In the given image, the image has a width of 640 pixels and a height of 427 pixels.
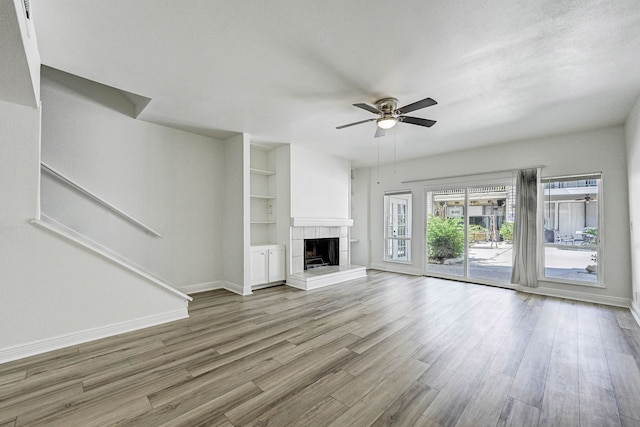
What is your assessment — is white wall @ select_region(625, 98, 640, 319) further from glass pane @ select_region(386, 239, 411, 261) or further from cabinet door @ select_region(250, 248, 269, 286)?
cabinet door @ select_region(250, 248, 269, 286)

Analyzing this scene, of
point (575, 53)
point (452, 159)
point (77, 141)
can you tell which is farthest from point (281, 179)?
point (575, 53)

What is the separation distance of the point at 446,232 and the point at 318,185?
3.10m

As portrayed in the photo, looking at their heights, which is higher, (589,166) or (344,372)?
(589,166)

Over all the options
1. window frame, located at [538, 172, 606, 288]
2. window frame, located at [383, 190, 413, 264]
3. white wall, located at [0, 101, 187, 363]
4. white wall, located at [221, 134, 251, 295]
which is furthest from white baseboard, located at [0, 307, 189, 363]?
window frame, located at [538, 172, 606, 288]

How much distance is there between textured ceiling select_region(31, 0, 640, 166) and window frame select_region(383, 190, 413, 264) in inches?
114

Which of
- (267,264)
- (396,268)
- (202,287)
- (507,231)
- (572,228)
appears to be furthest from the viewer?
(396,268)

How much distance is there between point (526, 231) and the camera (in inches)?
190

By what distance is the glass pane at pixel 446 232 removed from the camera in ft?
19.1

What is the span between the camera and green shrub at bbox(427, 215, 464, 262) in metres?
5.87

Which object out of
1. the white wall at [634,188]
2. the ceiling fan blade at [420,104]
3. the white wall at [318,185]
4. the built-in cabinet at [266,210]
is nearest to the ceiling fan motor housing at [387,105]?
the ceiling fan blade at [420,104]

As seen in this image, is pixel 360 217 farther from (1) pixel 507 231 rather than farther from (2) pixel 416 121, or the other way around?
(2) pixel 416 121

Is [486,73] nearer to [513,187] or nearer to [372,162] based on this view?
[513,187]

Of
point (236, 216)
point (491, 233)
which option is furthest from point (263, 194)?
point (491, 233)

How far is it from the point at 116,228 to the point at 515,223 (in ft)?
22.1
